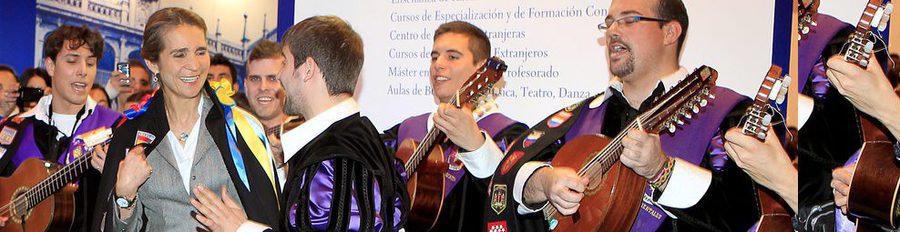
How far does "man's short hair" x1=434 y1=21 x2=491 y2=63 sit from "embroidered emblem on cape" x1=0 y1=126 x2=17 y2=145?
8.49 feet

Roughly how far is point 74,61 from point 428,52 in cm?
206

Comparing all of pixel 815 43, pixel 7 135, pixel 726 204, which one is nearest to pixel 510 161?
pixel 726 204

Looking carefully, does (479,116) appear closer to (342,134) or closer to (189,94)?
(189,94)

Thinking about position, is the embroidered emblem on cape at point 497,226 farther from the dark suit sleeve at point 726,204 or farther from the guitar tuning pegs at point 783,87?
the guitar tuning pegs at point 783,87

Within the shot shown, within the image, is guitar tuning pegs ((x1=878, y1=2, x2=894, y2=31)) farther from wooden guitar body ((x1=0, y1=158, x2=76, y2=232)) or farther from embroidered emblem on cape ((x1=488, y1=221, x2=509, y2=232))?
wooden guitar body ((x1=0, y1=158, x2=76, y2=232))

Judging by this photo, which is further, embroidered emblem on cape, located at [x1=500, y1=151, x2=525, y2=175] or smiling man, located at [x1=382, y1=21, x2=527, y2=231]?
smiling man, located at [x1=382, y1=21, x2=527, y2=231]

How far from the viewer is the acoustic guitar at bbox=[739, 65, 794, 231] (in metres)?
2.27

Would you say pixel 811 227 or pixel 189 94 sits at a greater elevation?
pixel 811 227

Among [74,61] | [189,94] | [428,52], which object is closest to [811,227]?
[189,94]

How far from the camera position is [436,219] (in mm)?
3988

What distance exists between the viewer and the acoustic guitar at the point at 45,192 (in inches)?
168

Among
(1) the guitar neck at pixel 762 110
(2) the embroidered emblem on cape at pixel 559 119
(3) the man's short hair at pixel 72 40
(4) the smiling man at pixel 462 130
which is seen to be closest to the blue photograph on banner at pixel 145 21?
(3) the man's short hair at pixel 72 40

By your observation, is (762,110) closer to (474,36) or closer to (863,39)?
(863,39)

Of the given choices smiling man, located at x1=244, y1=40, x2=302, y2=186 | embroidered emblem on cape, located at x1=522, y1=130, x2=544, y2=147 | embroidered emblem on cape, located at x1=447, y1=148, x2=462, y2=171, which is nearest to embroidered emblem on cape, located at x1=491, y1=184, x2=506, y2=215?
embroidered emblem on cape, located at x1=522, y1=130, x2=544, y2=147
